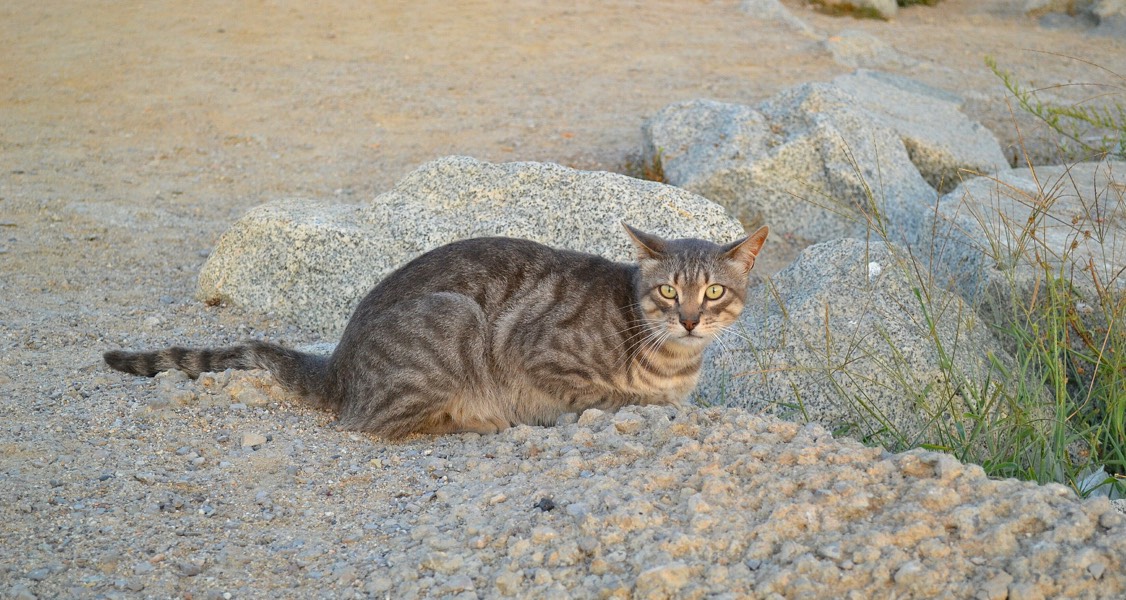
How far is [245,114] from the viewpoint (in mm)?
9672

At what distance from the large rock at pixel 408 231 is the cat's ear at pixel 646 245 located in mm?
1376

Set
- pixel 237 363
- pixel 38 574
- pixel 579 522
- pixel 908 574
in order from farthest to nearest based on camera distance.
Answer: pixel 237 363 → pixel 579 522 → pixel 38 574 → pixel 908 574

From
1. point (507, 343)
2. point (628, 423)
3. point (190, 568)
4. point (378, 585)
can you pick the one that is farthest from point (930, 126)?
point (190, 568)

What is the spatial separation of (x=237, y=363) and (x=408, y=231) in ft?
5.53

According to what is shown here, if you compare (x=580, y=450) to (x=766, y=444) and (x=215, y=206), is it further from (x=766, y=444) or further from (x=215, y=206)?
(x=215, y=206)

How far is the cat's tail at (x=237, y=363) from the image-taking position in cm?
466

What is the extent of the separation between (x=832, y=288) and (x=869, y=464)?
6.97ft

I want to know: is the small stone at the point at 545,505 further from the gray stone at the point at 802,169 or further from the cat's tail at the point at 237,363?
the gray stone at the point at 802,169

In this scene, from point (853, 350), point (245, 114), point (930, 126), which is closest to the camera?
point (853, 350)

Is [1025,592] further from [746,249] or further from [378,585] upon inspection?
[746,249]

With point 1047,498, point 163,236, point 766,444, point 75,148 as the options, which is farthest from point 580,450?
point 75,148

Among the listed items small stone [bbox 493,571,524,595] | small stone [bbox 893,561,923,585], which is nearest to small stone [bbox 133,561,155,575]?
small stone [bbox 493,571,524,595]

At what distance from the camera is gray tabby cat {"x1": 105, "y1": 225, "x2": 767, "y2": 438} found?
448 centimetres

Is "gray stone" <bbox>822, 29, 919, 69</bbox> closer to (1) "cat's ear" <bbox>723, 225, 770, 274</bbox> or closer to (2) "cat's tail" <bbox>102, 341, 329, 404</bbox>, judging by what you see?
(1) "cat's ear" <bbox>723, 225, 770, 274</bbox>
